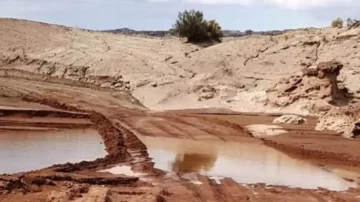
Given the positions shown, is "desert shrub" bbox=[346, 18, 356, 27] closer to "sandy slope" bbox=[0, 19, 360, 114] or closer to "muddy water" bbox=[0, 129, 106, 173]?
"sandy slope" bbox=[0, 19, 360, 114]

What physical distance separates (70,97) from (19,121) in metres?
7.32

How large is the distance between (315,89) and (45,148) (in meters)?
17.2

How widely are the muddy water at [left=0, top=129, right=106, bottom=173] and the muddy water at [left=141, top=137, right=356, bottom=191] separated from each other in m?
1.95

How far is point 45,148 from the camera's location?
21.1m

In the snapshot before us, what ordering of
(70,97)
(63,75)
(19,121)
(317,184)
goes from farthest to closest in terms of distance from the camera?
(63,75)
(70,97)
(19,121)
(317,184)

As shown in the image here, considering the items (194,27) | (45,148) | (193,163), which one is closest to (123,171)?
(193,163)

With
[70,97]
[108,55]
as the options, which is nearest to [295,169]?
[70,97]

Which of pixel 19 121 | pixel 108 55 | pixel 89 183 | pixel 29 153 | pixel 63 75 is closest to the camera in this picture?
pixel 89 183

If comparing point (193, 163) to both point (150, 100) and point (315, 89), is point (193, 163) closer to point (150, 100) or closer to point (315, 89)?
point (315, 89)

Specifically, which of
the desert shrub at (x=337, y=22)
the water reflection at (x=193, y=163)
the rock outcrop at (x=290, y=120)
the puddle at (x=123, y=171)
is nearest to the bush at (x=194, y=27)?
the desert shrub at (x=337, y=22)

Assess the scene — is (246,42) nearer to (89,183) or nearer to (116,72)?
(116,72)

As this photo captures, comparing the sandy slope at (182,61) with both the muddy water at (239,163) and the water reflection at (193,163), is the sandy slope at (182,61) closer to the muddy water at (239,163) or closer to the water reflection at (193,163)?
the muddy water at (239,163)

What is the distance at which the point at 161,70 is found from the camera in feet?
133

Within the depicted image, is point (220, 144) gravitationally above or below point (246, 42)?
below
